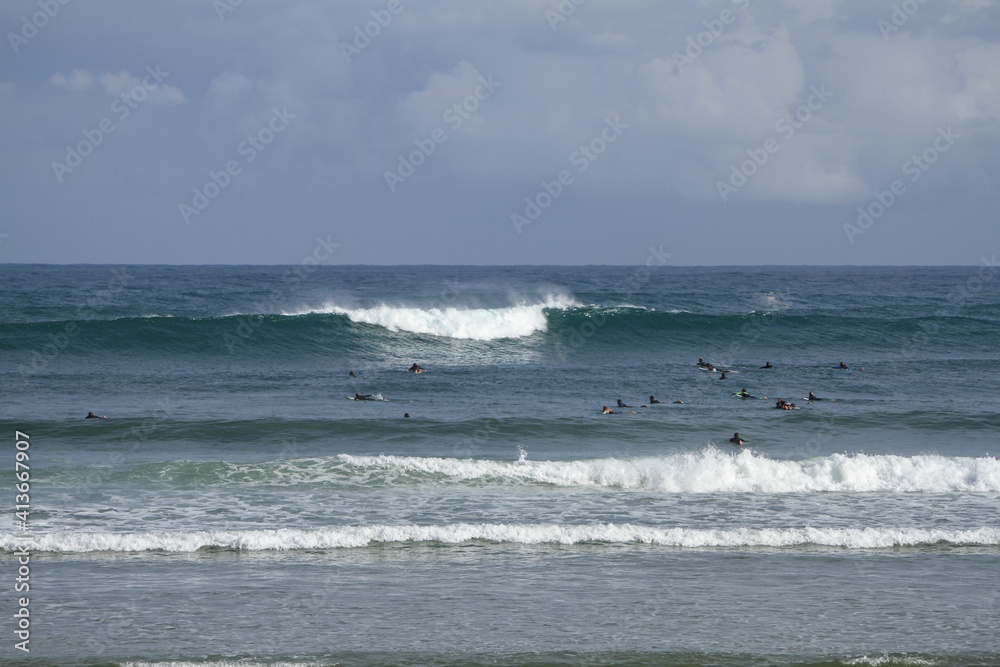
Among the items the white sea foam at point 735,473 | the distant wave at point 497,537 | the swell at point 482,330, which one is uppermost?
the swell at point 482,330

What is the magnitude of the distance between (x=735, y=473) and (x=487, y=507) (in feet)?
16.8

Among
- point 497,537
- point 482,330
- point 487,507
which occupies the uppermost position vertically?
point 482,330

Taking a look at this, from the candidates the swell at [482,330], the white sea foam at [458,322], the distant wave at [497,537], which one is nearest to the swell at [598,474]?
the distant wave at [497,537]

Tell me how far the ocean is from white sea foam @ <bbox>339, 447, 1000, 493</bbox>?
0.07 meters

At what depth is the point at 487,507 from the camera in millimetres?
14055

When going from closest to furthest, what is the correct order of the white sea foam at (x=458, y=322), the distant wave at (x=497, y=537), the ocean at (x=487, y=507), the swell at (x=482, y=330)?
the ocean at (x=487, y=507)
the distant wave at (x=497, y=537)
the swell at (x=482, y=330)
the white sea foam at (x=458, y=322)

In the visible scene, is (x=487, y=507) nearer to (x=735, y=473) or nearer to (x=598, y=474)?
(x=598, y=474)

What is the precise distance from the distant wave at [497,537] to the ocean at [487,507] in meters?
0.04

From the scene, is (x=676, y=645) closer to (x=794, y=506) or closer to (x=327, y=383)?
(x=794, y=506)

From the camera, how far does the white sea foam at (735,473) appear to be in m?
15.7

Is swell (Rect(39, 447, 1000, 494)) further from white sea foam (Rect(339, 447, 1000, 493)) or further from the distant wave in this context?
the distant wave

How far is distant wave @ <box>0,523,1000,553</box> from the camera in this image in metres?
11.8

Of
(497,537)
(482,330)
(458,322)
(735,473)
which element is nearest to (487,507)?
(497,537)

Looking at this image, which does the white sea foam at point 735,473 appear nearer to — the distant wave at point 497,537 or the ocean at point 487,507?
the ocean at point 487,507
